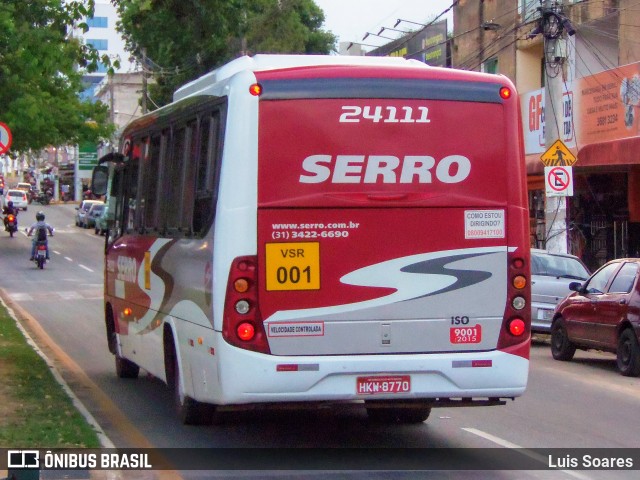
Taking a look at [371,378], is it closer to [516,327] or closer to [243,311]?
[243,311]

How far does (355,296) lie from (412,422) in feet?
9.03

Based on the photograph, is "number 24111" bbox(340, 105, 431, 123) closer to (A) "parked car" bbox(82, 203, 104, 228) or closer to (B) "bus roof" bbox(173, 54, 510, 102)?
(B) "bus roof" bbox(173, 54, 510, 102)

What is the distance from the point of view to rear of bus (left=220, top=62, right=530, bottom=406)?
8.71 meters

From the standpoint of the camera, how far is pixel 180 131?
10.7m

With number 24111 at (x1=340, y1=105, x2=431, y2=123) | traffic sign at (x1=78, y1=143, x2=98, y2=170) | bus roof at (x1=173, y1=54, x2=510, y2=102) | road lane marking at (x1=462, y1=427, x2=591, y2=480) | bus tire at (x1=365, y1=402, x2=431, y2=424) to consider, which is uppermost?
traffic sign at (x1=78, y1=143, x2=98, y2=170)

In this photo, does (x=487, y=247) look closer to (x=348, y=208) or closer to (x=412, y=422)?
(x=348, y=208)

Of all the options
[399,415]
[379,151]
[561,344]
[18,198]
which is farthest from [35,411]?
[18,198]

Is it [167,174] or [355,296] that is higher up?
[167,174]

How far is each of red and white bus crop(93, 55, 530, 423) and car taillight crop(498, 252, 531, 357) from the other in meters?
0.01

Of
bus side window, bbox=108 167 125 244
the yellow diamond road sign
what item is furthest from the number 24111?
the yellow diamond road sign

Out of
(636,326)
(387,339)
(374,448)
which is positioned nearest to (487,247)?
(387,339)

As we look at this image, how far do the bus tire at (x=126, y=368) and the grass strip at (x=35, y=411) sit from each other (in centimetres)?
84

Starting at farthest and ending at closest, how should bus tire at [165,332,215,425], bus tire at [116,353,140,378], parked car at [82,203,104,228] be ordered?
parked car at [82,203,104,228]
bus tire at [116,353,140,378]
bus tire at [165,332,215,425]

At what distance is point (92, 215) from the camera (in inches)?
2448
